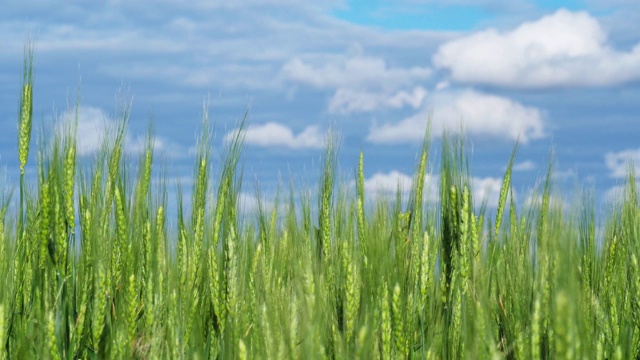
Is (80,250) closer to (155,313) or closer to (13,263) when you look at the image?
(13,263)

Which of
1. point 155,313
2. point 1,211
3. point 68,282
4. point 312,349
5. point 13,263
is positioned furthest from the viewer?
point 1,211

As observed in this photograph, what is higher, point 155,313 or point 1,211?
point 1,211

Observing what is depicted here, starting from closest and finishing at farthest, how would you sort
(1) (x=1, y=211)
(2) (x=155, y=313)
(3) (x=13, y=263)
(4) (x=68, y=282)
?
(2) (x=155, y=313) → (4) (x=68, y=282) → (3) (x=13, y=263) → (1) (x=1, y=211)

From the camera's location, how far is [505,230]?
3018 mm

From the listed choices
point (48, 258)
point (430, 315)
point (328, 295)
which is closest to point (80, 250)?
→ point (48, 258)

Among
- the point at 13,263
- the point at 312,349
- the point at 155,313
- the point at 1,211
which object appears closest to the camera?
the point at 312,349

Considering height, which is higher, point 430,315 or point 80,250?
point 80,250

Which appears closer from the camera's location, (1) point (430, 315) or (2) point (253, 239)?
(1) point (430, 315)

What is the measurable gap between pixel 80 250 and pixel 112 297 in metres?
0.16

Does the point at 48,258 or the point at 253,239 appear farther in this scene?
the point at 253,239

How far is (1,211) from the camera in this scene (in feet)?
9.66

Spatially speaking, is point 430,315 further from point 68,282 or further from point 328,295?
point 68,282

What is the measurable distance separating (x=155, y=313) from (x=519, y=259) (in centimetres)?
115

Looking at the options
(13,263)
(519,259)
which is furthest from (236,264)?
(519,259)
